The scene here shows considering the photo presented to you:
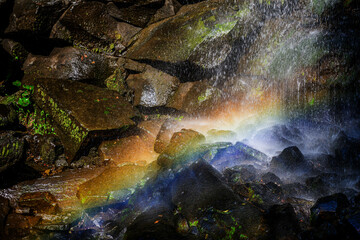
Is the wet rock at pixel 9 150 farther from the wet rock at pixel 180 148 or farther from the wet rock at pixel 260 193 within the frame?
the wet rock at pixel 260 193

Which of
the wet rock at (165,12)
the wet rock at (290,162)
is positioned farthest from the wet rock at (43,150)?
the wet rock at (165,12)

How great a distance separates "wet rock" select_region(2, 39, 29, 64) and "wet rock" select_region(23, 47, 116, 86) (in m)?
0.23

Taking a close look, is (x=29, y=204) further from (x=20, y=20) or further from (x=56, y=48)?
(x=20, y=20)

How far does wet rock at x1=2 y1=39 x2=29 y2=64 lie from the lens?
22.8ft

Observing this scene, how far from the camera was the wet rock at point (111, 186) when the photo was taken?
Answer: 3809 mm

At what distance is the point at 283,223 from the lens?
2.24 m

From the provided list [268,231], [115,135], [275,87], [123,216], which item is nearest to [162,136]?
[115,135]

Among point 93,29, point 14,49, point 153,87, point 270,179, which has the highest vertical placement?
point 93,29

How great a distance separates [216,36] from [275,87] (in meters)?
2.87

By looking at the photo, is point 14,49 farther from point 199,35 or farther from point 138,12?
point 199,35

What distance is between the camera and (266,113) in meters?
7.03

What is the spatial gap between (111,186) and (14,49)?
6.76m

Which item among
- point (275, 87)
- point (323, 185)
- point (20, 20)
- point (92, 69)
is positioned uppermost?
point (20, 20)

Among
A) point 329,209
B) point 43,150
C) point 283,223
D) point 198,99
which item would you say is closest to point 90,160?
point 43,150
